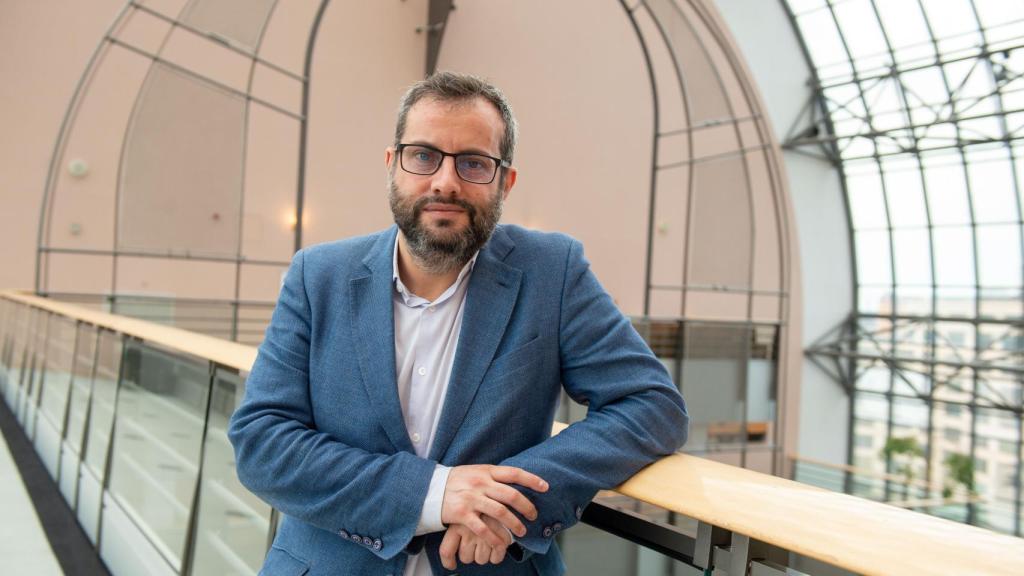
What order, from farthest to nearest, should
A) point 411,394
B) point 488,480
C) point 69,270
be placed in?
point 69,270, point 411,394, point 488,480

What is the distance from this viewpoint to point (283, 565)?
Result: 4.99ft

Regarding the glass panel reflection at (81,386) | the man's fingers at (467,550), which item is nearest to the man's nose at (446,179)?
the man's fingers at (467,550)

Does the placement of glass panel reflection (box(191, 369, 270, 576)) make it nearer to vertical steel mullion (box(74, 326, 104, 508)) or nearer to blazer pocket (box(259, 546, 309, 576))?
blazer pocket (box(259, 546, 309, 576))

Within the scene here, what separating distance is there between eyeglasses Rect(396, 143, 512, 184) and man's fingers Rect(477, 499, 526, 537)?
1.91ft

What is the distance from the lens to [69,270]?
12.5m

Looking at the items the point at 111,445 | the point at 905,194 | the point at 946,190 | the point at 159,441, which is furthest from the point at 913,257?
the point at 159,441

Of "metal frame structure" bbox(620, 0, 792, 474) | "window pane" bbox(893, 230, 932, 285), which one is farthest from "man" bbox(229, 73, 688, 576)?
"window pane" bbox(893, 230, 932, 285)

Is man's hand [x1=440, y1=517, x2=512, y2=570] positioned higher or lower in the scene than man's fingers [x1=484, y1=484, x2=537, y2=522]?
lower

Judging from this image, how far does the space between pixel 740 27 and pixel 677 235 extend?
4.03 m

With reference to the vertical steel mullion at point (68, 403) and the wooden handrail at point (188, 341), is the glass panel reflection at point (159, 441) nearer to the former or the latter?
the wooden handrail at point (188, 341)

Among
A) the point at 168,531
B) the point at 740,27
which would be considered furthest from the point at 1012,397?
the point at 168,531

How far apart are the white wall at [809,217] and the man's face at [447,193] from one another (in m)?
15.0

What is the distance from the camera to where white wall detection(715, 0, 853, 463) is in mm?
15523

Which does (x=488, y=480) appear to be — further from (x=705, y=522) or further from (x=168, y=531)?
(x=168, y=531)
